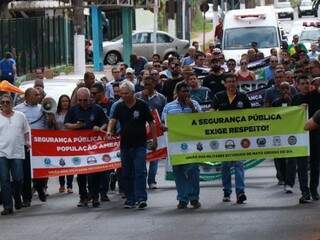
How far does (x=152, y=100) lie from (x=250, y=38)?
1844 centimetres

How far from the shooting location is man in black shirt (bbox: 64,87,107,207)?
15727mm

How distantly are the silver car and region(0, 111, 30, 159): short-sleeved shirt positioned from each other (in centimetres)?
3683

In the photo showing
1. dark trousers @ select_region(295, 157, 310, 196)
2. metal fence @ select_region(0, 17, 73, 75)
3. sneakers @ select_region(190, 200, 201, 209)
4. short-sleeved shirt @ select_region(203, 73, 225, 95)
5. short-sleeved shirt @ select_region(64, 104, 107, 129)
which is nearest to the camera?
dark trousers @ select_region(295, 157, 310, 196)

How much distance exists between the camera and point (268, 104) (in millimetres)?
17406

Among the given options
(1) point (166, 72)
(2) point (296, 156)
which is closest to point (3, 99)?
(2) point (296, 156)

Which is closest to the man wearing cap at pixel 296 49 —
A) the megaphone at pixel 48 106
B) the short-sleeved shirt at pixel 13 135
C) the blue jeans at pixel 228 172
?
the megaphone at pixel 48 106

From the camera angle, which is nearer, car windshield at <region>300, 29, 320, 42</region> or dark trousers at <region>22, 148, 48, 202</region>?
dark trousers at <region>22, 148, 48, 202</region>

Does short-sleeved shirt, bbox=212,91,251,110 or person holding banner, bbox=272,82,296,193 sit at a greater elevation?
short-sleeved shirt, bbox=212,91,251,110

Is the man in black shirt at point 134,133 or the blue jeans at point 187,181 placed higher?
the man in black shirt at point 134,133

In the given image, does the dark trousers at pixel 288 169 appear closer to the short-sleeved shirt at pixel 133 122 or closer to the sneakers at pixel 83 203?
the short-sleeved shirt at pixel 133 122

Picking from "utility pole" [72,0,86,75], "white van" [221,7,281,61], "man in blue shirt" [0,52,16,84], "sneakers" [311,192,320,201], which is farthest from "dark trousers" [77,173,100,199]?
"utility pole" [72,0,86,75]

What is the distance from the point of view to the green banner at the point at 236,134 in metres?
15.5

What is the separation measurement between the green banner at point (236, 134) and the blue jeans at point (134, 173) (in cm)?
61

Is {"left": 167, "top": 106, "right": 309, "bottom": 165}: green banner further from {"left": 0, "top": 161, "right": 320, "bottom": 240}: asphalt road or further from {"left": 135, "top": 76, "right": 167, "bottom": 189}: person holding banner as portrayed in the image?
{"left": 135, "top": 76, "right": 167, "bottom": 189}: person holding banner
